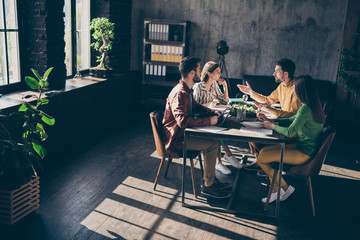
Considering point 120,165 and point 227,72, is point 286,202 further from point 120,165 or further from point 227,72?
point 227,72

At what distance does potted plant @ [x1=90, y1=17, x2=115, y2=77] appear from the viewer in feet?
19.6

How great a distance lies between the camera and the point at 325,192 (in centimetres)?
430

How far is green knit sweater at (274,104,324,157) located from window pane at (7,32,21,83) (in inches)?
128

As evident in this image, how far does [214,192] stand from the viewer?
4008mm

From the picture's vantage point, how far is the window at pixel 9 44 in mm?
4426

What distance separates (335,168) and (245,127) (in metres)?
2.04

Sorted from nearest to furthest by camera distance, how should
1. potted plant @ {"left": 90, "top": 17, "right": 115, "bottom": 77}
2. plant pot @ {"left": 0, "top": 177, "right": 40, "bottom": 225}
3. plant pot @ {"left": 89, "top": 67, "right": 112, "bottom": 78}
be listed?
plant pot @ {"left": 0, "top": 177, "right": 40, "bottom": 225}, potted plant @ {"left": 90, "top": 17, "right": 115, "bottom": 77}, plant pot @ {"left": 89, "top": 67, "right": 112, "bottom": 78}

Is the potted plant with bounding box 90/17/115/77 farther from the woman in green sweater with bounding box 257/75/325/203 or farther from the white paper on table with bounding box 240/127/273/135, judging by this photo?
the woman in green sweater with bounding box 257/75/325/203

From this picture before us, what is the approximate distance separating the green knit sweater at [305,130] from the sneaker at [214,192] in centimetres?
91

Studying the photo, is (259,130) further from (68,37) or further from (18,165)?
(68,37)

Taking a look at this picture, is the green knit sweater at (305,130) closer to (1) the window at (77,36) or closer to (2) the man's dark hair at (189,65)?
(2) the man's dark hair at (189,65)

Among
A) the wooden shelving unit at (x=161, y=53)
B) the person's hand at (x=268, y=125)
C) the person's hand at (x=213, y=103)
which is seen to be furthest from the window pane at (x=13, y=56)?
the person's hand at (x=268, y=125)

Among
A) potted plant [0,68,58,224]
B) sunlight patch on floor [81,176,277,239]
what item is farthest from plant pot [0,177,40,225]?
sunlight patch on floor [81,176,277,239]

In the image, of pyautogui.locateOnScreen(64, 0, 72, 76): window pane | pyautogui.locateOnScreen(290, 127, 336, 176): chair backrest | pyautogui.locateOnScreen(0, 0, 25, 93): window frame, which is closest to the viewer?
pyautogui.locateOnScreen(290, 127, 336, 176): chair backrest
